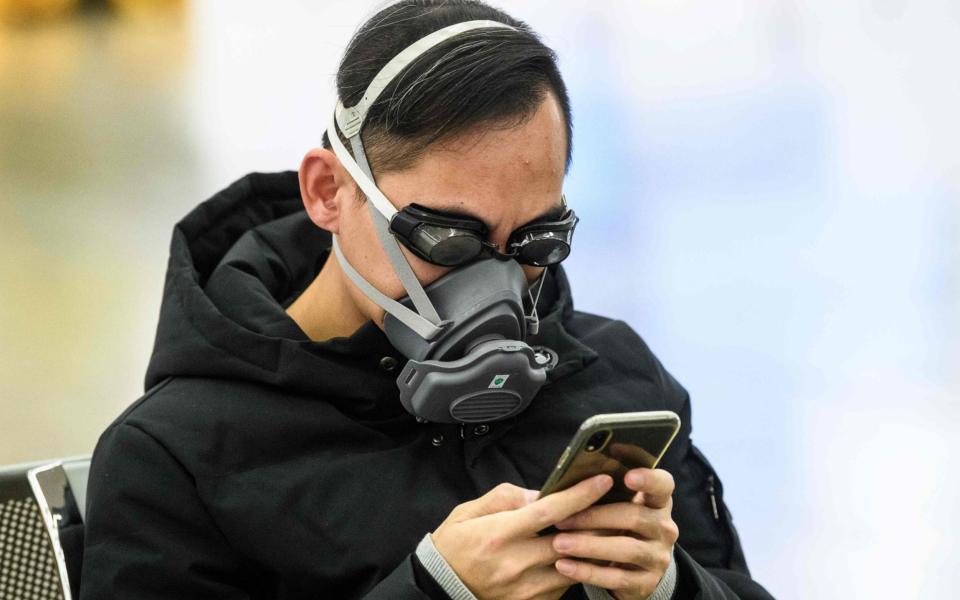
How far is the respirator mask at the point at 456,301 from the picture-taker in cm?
151

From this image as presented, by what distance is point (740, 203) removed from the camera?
4.12 meters

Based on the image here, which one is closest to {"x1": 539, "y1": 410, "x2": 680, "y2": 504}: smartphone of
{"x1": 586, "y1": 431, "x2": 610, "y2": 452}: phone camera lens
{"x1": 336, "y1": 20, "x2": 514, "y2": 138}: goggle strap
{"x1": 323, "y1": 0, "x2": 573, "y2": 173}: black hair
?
{"x1": 586, "y1": 431, "x2": 610, "y2": 452}: phone camera lens

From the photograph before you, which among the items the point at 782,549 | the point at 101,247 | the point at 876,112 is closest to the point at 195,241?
the point at 782,549

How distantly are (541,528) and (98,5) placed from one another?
628cm

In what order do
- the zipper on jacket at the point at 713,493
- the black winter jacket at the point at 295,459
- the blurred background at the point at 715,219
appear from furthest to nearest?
1. the blurred background at the point at 715,219
2. the zipper on jacket at the point at 713,493
3. the black winter jacket at the point at 295,459

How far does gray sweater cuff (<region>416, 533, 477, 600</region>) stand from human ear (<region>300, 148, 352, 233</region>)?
0.51 meters

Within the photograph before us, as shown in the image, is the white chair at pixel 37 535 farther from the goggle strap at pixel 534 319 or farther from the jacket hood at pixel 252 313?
the goggle strap at pixel 534 319

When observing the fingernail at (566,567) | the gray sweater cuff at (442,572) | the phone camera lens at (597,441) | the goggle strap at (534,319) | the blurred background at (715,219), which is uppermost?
the phone camera lens at (597,441)

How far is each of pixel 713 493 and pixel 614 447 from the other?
1.98 feet

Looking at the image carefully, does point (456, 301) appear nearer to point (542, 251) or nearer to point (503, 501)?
point (542, 251)

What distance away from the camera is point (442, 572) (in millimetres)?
1326

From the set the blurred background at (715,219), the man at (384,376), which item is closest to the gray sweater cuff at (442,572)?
the man at (384,376)

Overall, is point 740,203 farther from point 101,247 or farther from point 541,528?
point 541,528

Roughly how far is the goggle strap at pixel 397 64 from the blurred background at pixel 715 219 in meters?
1.02
